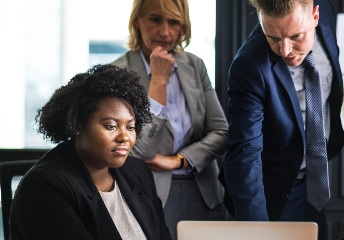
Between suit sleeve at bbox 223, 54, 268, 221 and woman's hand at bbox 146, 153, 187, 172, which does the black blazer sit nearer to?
suit sleeve at bbox 223, 54, 268, 221

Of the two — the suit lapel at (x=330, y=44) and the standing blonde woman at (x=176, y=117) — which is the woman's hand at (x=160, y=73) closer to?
the standing blonde woman at (x=176, y=117)

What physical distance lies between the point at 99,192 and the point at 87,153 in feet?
0.42

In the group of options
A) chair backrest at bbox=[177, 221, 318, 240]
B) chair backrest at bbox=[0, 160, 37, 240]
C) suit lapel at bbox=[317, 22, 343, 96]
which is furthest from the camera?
suit lapel at bbox=[317, 22, 343, 96]

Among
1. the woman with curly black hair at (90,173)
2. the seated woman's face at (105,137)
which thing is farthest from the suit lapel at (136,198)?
the seated woman's face at (105,137)

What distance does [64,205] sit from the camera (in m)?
2.17

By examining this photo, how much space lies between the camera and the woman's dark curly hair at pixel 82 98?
7.68ft

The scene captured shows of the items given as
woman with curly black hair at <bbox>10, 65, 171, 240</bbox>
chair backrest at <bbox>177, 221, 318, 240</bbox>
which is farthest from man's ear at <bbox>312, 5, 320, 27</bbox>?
chair backrest at <bbox>177, 221, 318, 240</bbox>

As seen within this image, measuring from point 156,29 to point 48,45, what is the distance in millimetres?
925

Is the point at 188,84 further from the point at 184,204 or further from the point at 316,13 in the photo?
the point at 316,13

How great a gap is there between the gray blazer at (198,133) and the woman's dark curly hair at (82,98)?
0.65 m

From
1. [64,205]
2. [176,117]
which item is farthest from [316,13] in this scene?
[64,205]

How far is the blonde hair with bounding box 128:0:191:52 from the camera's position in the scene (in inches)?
123

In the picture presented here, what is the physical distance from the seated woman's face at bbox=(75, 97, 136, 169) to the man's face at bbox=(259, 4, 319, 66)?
618 mm

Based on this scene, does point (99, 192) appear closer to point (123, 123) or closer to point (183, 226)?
point (123, 123)
